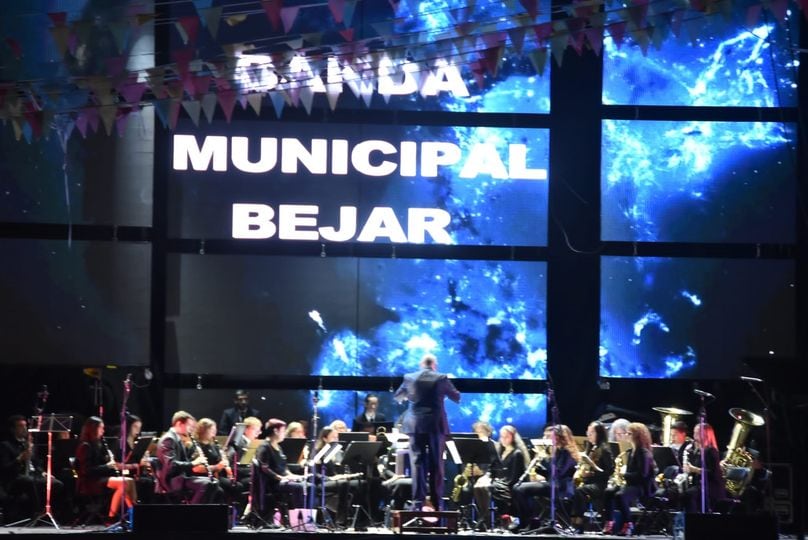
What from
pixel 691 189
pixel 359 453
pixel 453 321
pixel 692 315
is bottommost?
pixel 359 453

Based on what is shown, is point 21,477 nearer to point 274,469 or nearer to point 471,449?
point 274,469

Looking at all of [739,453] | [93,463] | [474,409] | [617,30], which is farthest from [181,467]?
[617,30]

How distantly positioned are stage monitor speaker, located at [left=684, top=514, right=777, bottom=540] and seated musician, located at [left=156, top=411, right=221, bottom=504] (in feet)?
17.5

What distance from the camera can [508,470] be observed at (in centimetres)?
1462

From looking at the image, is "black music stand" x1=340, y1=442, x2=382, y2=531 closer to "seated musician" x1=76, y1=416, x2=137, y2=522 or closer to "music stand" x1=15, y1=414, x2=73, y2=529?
"seated musician" x1=76, y1=416, x2=137, y2=522

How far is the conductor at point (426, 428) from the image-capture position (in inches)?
539

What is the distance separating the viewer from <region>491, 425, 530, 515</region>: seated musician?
47.7 ft

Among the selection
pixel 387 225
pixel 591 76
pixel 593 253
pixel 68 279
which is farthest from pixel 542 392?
pixel 68 279

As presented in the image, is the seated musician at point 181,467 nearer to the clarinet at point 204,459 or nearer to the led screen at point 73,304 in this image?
the clarinet at point 204,459

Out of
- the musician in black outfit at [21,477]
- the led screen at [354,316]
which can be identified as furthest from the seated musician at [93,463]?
the led screen at [354,316]

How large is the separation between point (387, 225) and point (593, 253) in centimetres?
279

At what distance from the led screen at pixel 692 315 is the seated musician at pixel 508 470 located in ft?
8.97

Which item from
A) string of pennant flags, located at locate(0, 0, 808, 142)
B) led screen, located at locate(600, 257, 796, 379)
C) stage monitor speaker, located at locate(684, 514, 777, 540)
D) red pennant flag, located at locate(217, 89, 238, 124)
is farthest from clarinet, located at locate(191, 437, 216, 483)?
led screen, located at locate(600, 257, 796, 379)

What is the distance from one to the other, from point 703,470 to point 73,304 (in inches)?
328
